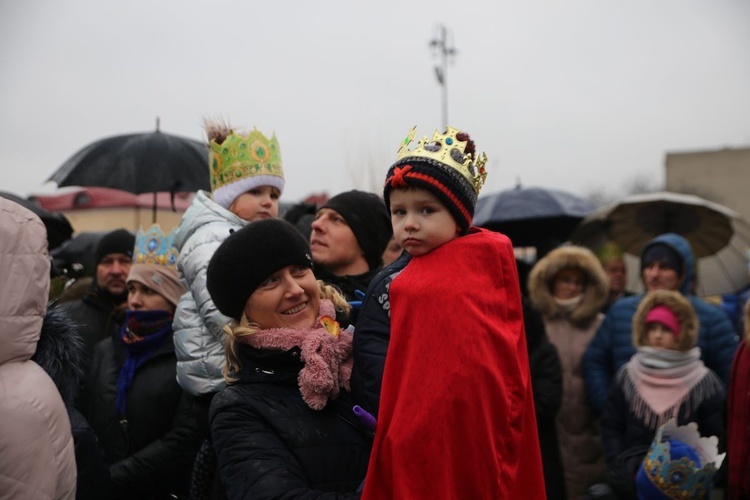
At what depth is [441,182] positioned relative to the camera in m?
1.96

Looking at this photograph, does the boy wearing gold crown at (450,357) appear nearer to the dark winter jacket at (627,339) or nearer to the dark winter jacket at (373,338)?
the dark winter jacket at (373,338)

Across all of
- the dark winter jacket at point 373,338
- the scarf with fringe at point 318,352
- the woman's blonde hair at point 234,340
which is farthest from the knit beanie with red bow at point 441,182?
the woman's blonde hair at point 234,340

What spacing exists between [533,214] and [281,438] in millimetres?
5922

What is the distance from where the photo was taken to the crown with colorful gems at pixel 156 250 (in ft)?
13.6

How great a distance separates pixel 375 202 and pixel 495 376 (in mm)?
1846

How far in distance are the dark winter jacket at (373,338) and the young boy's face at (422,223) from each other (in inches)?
7.7

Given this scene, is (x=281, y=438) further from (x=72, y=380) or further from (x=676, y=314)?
(x=676, y=314)

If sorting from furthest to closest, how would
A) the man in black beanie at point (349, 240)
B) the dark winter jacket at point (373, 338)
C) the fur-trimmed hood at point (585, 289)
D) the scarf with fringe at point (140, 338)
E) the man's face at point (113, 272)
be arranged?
the fur-trimmed hood at point (585, 289), the man's face at point (113, 272), the scarf with fringe at point (140, 338), the man in black beanie at point (349, 240), the dark winter jacket at point (373, 338)

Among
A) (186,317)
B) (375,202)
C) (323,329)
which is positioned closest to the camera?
(323,329)

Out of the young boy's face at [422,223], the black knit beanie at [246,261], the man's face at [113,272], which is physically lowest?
the man's face at [113,272]

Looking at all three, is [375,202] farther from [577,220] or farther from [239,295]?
[577,220]


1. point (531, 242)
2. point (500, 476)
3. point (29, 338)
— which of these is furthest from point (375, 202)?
point (531, 242)

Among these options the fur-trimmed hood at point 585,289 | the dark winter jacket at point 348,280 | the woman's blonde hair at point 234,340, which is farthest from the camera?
the fur-trimmed hood at point 585,289

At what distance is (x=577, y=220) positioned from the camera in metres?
8.29
